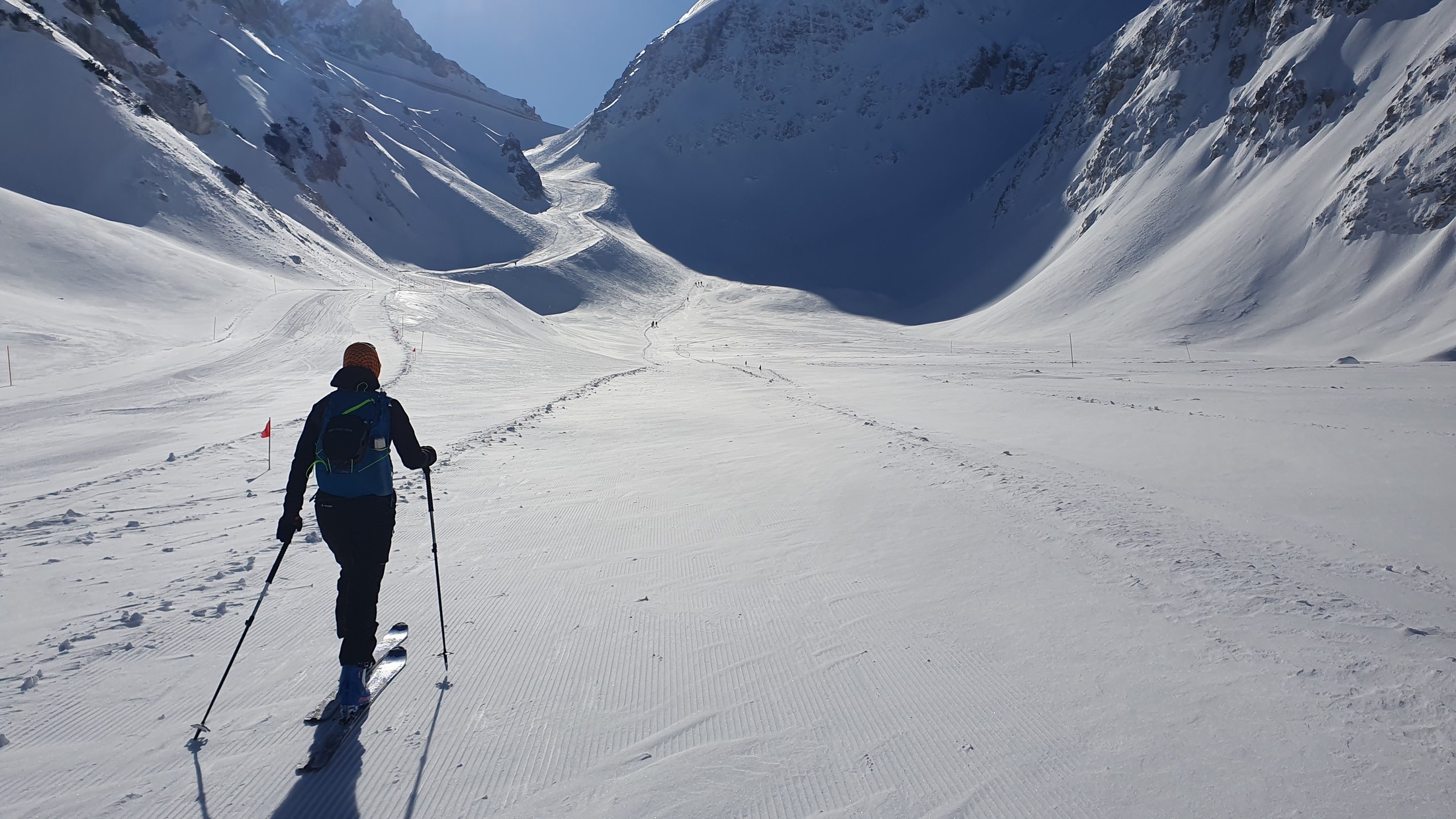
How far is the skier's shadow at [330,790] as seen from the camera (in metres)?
3.43

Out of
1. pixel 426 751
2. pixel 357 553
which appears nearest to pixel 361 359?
pixel 357 553

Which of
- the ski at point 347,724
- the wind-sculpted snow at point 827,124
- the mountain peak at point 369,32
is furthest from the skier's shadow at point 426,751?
the mountain peak at point 369,32

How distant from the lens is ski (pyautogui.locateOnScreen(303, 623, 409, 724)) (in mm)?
4074

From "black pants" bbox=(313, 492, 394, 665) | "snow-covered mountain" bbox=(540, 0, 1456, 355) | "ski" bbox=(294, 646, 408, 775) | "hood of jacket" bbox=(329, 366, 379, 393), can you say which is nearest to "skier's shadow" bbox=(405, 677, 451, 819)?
"ski" bbox=(294, 646, 408, 775)

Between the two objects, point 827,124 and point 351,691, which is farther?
point 827,124

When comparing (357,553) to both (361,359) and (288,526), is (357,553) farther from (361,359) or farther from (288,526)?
(361,359)

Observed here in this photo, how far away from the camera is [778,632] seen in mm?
5246

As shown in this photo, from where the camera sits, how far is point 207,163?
2013 inches

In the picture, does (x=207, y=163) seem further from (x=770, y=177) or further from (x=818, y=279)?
(x=770, y=177)

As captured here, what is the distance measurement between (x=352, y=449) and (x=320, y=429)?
30cm

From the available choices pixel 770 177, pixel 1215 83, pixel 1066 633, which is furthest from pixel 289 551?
pixel 770 177

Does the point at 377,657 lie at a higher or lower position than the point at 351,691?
lower

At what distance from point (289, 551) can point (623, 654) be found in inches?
153

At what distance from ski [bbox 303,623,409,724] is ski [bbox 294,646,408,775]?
5cm
